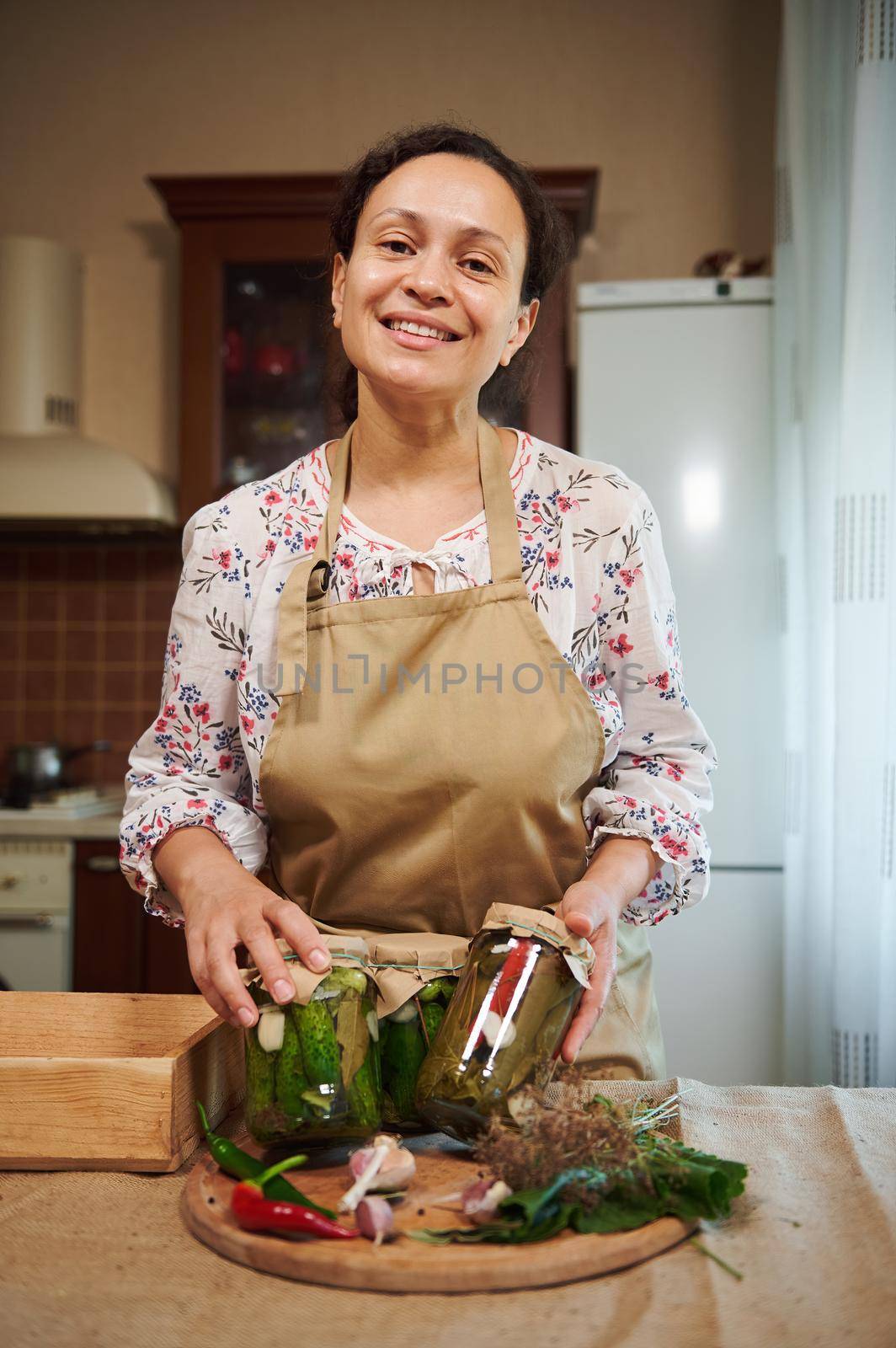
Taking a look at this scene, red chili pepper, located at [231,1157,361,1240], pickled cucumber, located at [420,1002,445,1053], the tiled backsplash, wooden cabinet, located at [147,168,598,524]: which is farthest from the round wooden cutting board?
the tiled backsplash

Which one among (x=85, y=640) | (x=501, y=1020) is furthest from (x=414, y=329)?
(x=85, y=640)

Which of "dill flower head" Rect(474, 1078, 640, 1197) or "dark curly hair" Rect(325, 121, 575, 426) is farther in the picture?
"dark curly hair" Rect(325, 121, 575, 426)

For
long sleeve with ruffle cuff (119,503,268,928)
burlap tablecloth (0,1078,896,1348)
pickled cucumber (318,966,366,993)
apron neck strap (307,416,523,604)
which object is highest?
apron neck strap (307,416,523,604)

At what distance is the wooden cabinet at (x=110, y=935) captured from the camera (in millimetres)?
2584

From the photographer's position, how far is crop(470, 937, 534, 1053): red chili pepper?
77 cm

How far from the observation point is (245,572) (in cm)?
107

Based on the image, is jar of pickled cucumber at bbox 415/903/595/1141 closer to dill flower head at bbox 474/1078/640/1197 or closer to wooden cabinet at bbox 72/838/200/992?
dill flower head at bbox 474/1078/640/1197

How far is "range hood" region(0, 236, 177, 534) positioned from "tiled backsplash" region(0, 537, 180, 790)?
6.5 inches

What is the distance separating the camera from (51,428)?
10.0 ft

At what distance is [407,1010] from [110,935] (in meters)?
1.93

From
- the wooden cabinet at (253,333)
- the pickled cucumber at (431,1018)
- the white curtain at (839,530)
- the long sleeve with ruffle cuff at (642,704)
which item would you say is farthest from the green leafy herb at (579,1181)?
the wooden cabinet at (253,333)

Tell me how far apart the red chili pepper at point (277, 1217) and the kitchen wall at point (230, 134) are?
259cm

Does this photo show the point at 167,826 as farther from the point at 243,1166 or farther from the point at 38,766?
the point at 38,766

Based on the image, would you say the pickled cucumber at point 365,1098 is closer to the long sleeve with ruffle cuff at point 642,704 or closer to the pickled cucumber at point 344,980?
the pickled cucumber at point 344,980
